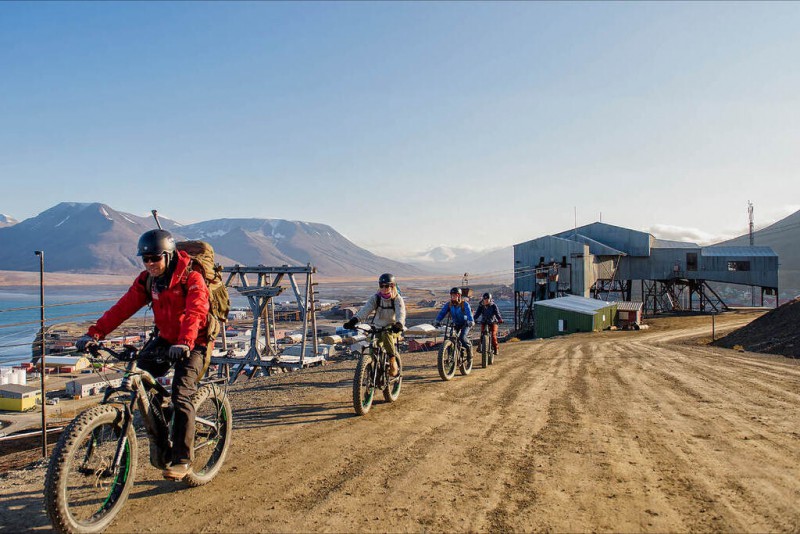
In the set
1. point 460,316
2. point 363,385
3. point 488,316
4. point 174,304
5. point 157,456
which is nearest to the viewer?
point 157,456

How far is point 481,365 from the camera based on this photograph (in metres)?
14.7

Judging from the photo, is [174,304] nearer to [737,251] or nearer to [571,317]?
[571,317]

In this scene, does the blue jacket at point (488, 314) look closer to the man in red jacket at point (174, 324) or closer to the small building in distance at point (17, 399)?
the man in red jacket at point (174, 324)

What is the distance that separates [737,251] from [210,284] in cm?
6471

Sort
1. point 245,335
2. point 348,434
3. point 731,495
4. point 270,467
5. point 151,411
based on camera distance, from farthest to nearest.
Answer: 1. point 245,335
2. point 348,434
3. point 270,467
4. point 731,495
5. point 151,411

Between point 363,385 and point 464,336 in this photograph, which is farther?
point 464,336

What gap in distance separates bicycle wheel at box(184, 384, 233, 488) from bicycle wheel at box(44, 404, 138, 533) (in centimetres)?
69

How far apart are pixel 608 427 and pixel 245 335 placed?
7194cm

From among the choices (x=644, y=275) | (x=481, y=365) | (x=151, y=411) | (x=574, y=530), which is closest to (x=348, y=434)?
(x=151, y=411)

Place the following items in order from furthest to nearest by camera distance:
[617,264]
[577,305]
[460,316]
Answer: [617,264]
[577,305]
[460,316]

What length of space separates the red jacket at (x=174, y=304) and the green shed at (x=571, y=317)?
122 ft

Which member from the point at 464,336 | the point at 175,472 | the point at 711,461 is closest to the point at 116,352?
the point at 175,472

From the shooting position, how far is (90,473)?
3.95 m

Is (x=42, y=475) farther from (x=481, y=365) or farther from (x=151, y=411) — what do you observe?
(x=481, y=365)
